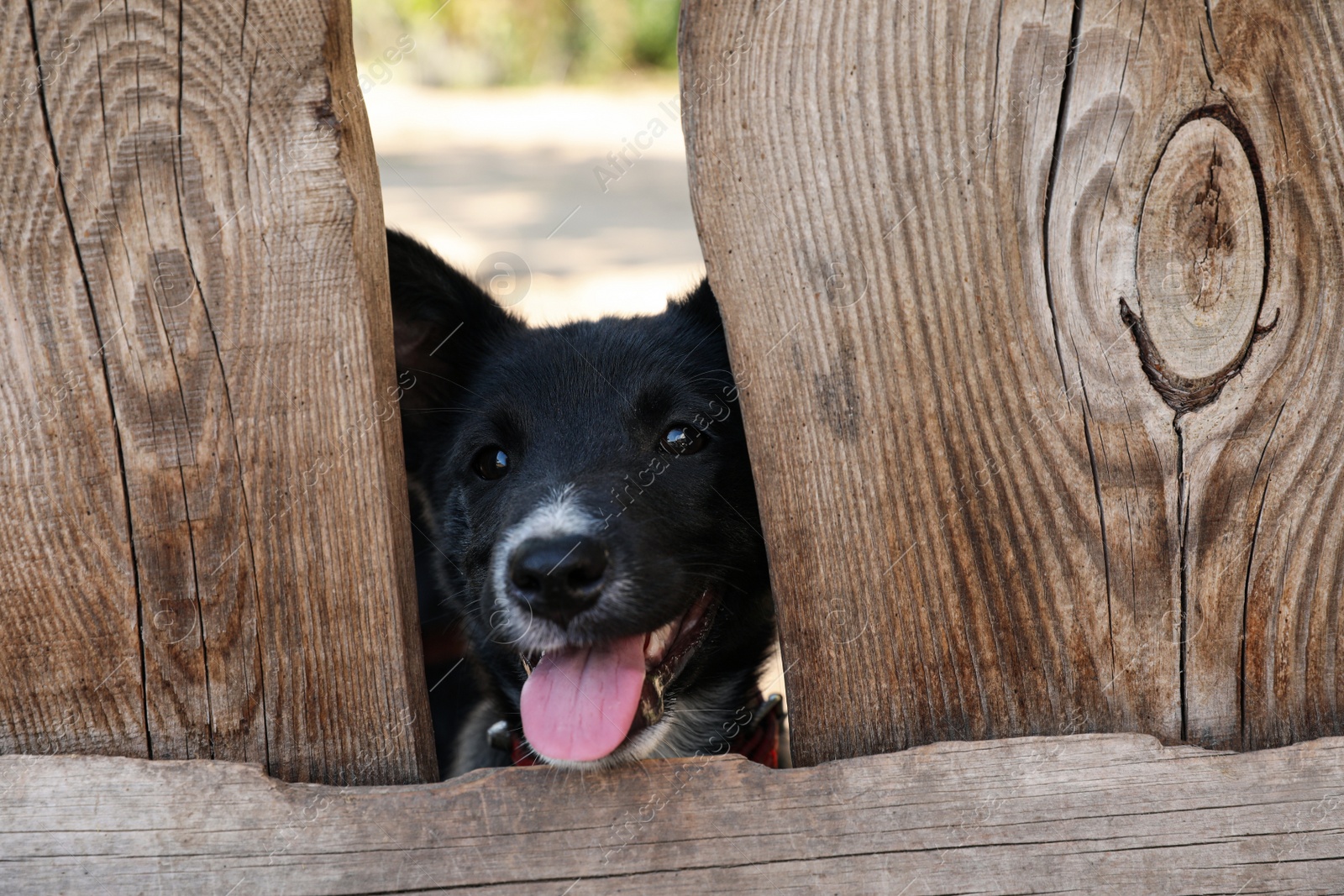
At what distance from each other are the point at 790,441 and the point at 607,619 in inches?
23.6

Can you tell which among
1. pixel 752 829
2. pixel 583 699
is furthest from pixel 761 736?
pixel 752 829

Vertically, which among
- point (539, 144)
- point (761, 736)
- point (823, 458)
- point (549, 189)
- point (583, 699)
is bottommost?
point (761, 736)

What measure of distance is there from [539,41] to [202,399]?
1721cm

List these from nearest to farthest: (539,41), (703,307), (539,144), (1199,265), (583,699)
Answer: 1. (1199,265)
2. (583,699)
3. (703,307)
4. (539,144)
5. (539,41)

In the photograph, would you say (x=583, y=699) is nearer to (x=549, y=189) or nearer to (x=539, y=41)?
(x=549, y=189)

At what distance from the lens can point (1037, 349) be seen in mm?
1603

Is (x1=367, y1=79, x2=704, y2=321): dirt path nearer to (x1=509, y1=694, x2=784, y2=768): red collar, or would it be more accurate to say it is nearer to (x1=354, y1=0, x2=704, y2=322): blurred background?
(x1=354, y1=0, x2=704, y2=322): blurred background

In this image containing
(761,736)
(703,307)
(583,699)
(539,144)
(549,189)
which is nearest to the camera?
(583,699)

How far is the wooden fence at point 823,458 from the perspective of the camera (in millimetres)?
1538

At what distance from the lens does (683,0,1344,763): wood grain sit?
154 cm

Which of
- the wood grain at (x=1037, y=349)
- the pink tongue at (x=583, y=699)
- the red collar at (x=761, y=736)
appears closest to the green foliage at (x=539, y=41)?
the red collar at (x=761, y=736)

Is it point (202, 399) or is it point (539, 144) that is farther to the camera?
point (539, 144)

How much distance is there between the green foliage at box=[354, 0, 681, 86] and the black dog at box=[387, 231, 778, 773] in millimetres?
15164

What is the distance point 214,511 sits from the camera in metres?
1.65
